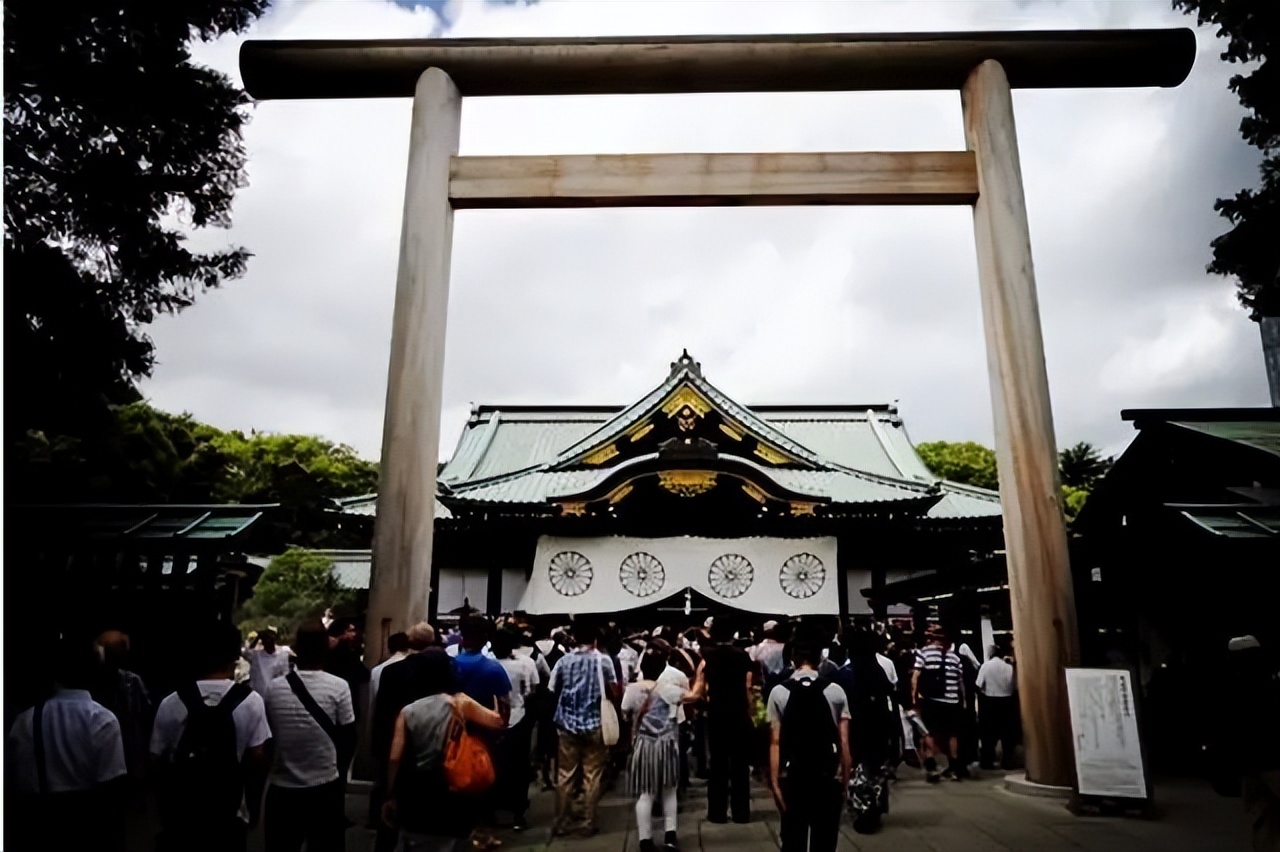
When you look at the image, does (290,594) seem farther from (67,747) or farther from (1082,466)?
(1082,466)

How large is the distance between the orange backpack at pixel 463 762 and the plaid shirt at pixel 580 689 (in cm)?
292

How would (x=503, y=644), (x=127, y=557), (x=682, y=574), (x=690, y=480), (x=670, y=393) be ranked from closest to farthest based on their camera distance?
(x=503, y=644) → (x=127, y=557) → (x=690, y=480) → (x=682, y=574) → (x=670, y=393)

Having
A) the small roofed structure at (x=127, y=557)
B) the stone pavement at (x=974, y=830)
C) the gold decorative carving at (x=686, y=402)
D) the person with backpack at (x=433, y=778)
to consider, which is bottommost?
the stone pavement at (x=974, y=830)

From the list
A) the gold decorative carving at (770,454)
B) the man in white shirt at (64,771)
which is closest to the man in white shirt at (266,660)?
the man in white shirt at (64,771)

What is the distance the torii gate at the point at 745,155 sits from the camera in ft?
20.4

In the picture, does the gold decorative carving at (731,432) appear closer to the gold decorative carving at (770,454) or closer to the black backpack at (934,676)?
the gold decorative carving at (770,454)

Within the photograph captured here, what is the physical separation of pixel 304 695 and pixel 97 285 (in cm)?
408

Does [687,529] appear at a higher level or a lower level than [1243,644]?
higher

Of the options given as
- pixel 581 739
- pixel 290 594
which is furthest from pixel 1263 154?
pixel 290 594

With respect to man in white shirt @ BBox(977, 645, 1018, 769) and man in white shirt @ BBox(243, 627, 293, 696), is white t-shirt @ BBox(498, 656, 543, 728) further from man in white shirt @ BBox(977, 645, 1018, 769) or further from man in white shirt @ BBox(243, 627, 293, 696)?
man in white shirt @ BBox(977, 645, 1018, 769)

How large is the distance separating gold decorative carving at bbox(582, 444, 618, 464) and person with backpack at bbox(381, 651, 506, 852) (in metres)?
11.1

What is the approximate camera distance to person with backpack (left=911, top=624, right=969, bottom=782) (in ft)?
29.1

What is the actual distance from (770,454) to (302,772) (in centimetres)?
1182

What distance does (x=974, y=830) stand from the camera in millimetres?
6078
